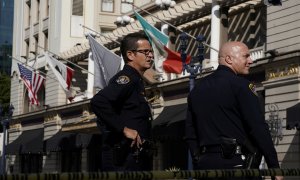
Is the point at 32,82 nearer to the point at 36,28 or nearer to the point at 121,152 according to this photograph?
the point at 36,28

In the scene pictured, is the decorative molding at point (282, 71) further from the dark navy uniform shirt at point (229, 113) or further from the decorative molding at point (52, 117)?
the decorative molding at point (52, 117)

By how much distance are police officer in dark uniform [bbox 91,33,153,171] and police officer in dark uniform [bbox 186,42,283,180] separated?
21.9 inches

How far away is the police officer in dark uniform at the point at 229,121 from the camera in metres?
6.40

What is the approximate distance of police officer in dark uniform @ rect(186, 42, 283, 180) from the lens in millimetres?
6398

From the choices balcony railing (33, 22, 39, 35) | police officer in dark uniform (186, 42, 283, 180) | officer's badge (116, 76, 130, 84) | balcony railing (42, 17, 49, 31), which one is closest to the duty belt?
police officer in dark uniform (186, 42, 283, 180)

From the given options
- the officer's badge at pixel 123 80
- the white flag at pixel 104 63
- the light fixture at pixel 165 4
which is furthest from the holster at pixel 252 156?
the white flag at pixel 104 63

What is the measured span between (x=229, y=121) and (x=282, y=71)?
61.9 feet

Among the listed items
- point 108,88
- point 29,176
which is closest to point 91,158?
point 108,88

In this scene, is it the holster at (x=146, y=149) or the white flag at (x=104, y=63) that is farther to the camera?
the white flag at (x=104, y=63)

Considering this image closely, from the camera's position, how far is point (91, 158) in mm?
41875

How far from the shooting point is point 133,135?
7.03m

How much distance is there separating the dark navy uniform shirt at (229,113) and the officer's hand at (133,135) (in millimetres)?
528

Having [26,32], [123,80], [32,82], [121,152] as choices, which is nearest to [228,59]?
[123,80]

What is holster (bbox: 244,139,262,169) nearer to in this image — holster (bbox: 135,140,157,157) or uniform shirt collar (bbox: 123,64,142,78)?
holster (bbox: 135,140,157,157)
